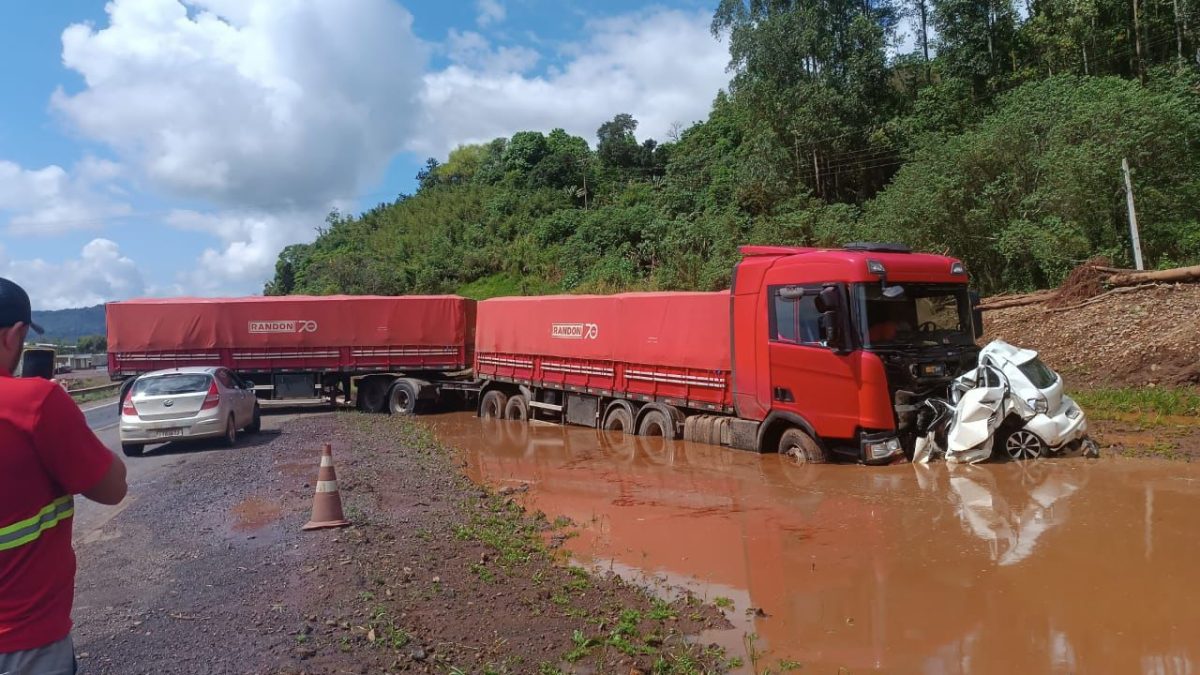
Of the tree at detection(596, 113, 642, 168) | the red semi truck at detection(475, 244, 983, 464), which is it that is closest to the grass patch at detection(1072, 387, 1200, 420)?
the red semi truck at detection(475, 244, 983, 464)

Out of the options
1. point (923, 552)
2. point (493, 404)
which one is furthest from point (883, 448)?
point (493, 404)

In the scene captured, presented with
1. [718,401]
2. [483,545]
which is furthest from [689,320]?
[483,545]

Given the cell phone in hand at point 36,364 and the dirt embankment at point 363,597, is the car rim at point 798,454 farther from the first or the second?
the cell phone in hand at point 36,364

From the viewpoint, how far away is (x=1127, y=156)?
65.3ft

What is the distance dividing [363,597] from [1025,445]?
7669 mm

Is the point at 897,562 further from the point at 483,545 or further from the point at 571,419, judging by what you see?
the point at 571,419

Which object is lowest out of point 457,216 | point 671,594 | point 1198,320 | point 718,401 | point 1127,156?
point 671,594

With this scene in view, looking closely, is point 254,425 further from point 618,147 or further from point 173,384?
point 618,147

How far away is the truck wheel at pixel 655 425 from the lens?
12.9 meters

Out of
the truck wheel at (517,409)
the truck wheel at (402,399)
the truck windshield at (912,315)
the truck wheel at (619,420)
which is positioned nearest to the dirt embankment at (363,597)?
the truck windshield at (912,315)

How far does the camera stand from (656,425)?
13359 mm

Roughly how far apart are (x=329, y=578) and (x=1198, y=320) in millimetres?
15988

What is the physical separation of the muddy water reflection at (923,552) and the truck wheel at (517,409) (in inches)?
240

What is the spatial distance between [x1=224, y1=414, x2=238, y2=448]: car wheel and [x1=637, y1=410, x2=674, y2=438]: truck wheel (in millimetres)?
7034
